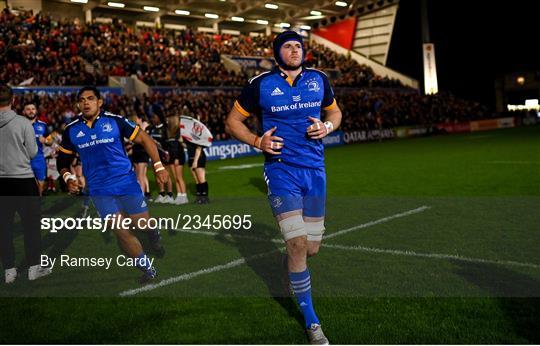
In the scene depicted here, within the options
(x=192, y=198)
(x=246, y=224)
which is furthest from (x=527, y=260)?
(x=192, y=198)

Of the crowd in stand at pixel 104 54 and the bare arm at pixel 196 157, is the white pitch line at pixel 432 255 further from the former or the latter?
the crowd in stand at pixel 104 54

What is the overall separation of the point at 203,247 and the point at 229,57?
34916mm

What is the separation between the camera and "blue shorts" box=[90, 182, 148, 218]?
595 cm

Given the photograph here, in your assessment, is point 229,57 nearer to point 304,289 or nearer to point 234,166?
point 234,166

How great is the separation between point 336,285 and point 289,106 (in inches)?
82.0

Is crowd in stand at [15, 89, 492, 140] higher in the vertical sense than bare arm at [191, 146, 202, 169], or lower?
higher

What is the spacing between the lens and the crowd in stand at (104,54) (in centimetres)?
2648

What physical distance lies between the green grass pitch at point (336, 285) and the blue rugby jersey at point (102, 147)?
1.16 m

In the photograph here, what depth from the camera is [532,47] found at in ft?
185

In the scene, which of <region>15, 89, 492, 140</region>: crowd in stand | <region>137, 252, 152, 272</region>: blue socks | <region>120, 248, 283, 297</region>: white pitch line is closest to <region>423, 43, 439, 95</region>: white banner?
<region>15, 89, 492, 140</region>: crowd in stand

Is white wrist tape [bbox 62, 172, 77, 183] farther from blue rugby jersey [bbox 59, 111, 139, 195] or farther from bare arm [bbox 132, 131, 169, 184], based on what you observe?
bare arm [bbox 132, 131, 169, 184]

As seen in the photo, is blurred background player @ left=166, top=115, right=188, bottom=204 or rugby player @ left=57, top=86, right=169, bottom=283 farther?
blurred background player @ left=166, top=115, right=188, bottom=204

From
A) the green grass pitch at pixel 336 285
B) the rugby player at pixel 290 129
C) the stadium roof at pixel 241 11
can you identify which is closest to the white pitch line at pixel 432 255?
the green grass pitch at pixel 336 285

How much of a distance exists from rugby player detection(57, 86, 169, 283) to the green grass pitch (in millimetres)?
643
